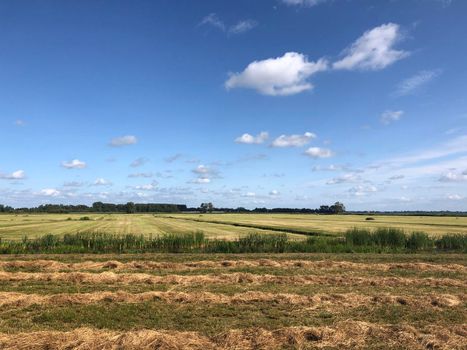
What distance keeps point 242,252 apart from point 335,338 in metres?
21.4

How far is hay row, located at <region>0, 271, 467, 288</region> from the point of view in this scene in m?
15.9

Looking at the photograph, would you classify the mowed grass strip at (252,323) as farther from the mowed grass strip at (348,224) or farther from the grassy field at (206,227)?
the mowed grass strip at (348,224)

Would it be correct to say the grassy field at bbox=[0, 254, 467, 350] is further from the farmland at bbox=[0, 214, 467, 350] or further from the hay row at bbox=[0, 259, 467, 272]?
the hay row at bbox=[0, 259, 467, 272]

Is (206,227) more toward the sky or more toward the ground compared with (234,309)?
more toward the sky

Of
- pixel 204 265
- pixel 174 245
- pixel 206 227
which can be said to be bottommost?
Answer: pixel 204 265

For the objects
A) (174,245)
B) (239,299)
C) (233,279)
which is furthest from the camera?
(174,245)

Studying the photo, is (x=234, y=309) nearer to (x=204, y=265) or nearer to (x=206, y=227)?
Result: (x=204, y=265)

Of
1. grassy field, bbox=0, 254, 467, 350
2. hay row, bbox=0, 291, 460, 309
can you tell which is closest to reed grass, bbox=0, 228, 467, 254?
grassy field, bbox=0, 254, 467, 350

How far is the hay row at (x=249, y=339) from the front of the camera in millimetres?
8062

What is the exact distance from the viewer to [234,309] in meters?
11.4

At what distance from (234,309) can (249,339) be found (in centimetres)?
295

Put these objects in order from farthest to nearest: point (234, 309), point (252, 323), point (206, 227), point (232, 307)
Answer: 1. point (206, 227)
2. point (232, 307)
3. point (234, 309)
4. point (252, 323)

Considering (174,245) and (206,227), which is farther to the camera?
(206,227)

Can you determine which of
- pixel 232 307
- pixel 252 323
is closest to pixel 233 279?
pixel 232 307
